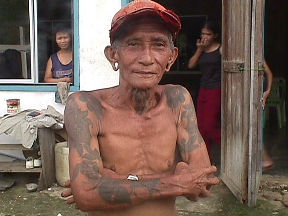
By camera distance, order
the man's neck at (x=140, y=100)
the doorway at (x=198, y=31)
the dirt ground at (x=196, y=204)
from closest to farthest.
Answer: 1. the man's neck at (x=140, y=100)
2. the dirt ground at (x=196, y=204)
3. the doorway at (x=198, y=31)

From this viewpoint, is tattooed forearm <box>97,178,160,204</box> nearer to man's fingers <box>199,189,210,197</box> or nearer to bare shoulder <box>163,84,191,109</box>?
man's fingers <box>199,189,210,197</box>

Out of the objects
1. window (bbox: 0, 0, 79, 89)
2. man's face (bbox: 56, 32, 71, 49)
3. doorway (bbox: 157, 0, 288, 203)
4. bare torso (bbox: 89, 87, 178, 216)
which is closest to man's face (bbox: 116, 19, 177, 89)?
bare torso (bbox: 89, 87, 178, 216)

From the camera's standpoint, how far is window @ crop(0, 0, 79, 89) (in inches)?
225

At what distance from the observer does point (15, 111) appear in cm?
568

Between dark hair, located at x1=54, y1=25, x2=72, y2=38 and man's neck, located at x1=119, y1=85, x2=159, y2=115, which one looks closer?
man's neck, located at x1=119, y1=85, x2=159, y2=115

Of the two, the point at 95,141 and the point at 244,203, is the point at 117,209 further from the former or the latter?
the point at 244,203

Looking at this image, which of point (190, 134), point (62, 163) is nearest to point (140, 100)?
point (190, 134)

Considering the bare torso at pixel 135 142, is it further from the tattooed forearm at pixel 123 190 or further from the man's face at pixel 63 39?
the man's face at pixel 63 39

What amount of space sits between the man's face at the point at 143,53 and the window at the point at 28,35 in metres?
3.71

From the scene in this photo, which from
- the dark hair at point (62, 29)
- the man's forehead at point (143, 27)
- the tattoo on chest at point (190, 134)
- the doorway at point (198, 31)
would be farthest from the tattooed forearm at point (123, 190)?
the doorway at point (198, 31)

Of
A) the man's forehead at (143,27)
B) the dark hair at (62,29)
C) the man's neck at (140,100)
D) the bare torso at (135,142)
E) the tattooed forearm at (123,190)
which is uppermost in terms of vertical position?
the dark hair at (62,29)

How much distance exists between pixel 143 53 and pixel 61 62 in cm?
397

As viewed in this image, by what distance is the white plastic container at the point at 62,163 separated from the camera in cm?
531

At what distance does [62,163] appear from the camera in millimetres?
5348
